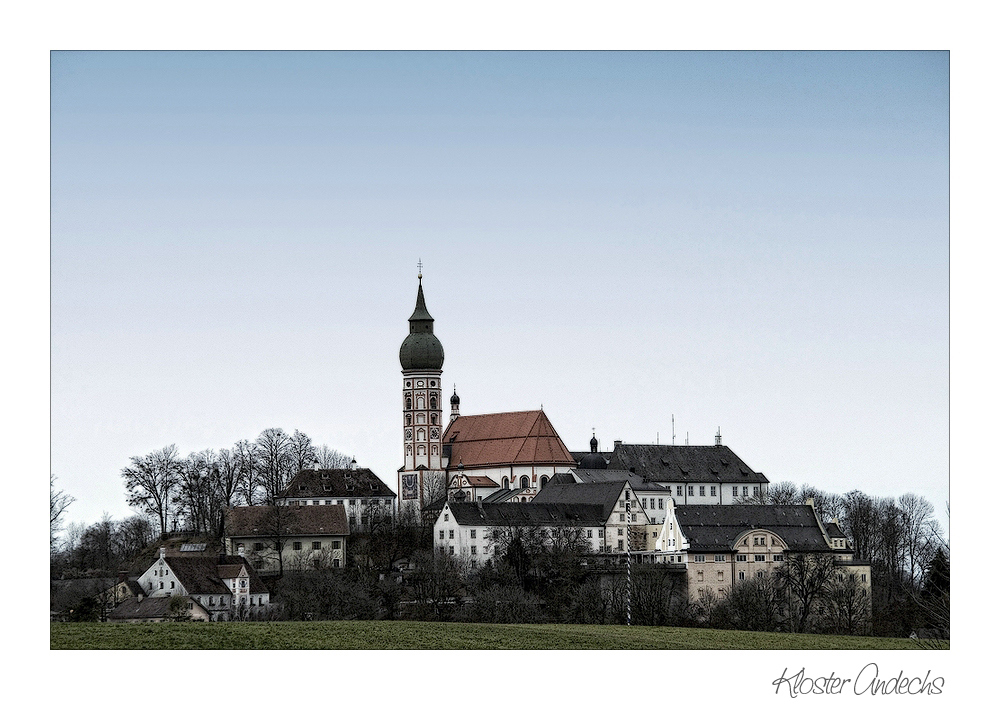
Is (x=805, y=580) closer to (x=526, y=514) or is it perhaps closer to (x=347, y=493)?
(x=526, y=514)

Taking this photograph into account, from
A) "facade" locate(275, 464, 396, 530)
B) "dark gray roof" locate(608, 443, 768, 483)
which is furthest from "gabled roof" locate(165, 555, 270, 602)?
"dark gray roof" locate(608, 443, 768, 483)

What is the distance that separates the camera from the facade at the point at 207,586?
49.7m

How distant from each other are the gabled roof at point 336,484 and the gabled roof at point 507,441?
414 inches

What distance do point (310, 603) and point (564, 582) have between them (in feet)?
42.6

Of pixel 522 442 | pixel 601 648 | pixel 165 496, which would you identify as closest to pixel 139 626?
pixel 601 648

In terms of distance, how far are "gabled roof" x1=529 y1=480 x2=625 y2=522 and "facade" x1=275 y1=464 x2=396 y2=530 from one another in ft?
27.5

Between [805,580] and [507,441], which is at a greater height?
[507,441]

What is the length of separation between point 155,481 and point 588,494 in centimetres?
2276

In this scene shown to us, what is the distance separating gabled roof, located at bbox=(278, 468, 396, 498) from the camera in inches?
2840

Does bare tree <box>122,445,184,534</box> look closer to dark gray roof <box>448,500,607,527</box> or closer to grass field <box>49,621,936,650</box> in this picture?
dark gray roof <box>448,500,607,527</box>

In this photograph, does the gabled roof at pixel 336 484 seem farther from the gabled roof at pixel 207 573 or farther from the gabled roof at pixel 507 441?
the gabled roof at pixel 207 573

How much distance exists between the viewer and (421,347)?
3679 inches

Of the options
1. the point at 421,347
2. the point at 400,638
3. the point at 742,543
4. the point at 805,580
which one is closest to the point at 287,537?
the point at 742,543

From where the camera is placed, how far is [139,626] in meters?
26.6
